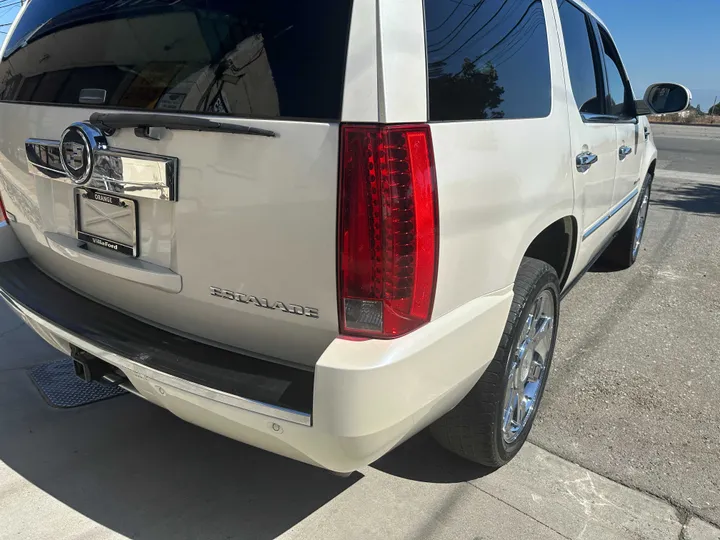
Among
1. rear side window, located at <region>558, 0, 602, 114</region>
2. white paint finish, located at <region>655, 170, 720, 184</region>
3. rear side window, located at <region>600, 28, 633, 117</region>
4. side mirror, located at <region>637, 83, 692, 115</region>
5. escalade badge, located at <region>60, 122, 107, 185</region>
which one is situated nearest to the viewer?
escalade badge, located at <region>60, 122, 107, 185</region>

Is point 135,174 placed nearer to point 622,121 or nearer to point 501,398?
point 501,398

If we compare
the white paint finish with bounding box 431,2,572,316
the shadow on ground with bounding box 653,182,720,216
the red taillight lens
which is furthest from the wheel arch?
the shadow on ground with bounding box 653,182,720,216

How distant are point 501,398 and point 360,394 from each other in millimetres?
870

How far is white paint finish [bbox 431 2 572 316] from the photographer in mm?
1723

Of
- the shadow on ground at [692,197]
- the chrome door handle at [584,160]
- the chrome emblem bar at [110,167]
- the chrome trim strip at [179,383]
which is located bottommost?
the shadow on ground at [692,197]

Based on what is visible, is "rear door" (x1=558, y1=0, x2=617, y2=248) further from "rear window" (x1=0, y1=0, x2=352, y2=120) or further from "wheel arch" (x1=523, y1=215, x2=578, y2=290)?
"rear window" (x1=0, y1=0, x2=352, y2=120)

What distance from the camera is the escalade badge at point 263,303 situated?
1.72 meters

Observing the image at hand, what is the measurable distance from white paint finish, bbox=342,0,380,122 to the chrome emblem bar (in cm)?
59

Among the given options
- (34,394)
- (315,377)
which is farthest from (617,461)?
(34,394)

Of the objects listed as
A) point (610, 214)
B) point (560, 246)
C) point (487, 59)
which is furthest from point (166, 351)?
point (610, 214)

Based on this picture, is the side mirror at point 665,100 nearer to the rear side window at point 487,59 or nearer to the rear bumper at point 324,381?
the rear side window at point 487,59

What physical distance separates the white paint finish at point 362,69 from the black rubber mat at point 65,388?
2071 mm

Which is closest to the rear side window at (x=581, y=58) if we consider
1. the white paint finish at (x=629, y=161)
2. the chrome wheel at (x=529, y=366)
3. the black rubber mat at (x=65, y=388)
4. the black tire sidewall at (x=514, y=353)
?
the white paint finish at (x=629, y=161)

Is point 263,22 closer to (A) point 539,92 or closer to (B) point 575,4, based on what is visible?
(A) point 539,92
